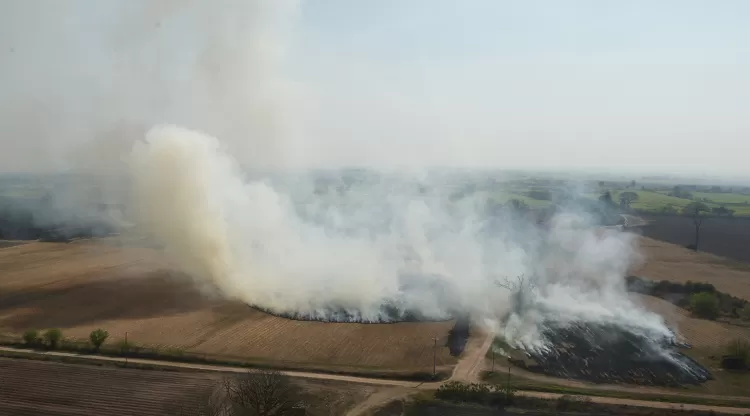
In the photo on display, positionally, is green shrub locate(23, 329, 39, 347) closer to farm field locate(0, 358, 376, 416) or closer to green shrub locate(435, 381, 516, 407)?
farm field locate(0, 358, 376, 416)

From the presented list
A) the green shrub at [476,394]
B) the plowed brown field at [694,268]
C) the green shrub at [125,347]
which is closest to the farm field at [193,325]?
the green shrub at [125,347]

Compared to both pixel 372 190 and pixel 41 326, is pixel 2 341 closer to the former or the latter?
pixel 41 326

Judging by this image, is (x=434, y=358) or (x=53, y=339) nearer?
(x=434, y=358)

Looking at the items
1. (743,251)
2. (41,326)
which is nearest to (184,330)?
(41,326)

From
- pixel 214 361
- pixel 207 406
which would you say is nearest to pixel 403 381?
pixel 207 406

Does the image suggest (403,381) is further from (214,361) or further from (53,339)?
(53,339)

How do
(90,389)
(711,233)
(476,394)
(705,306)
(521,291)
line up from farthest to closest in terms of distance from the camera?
(711,233)
(705,306)
(521,291)
(90,389)
(476,394)

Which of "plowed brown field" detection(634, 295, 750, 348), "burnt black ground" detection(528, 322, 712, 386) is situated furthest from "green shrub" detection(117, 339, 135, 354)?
"plowed brown field" detection(634, 295, 750, 348)

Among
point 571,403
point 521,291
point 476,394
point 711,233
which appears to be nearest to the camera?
point 571,403
